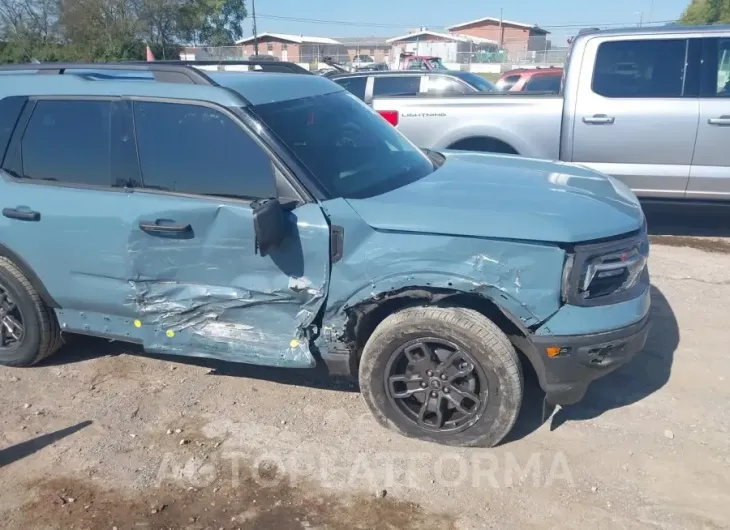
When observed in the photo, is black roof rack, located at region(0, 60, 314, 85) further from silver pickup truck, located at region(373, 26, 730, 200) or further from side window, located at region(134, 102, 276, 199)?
silver pickup truck, located at region(373, 26, 730, 200)

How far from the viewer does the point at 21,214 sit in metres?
4.24

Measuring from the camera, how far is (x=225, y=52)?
36.0 m

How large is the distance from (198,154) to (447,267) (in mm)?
1554

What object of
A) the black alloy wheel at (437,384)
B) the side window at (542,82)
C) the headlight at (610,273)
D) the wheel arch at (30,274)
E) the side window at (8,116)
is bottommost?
the black alloy wheel at (437,384)

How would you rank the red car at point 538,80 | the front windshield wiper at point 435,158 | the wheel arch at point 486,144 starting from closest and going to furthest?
1. the front windshield wiper at point 435,158
2. the wheel arch at point 486,144
3. the red car at point 538,80

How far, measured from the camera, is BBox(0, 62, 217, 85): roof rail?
13.0 ft

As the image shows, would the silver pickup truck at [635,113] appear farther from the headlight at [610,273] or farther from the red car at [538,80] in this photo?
the red car at [538,80]

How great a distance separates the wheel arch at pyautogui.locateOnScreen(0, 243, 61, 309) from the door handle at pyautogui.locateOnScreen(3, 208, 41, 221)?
0.22m

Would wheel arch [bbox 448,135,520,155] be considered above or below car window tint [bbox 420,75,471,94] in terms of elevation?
below

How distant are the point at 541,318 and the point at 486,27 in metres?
88.6

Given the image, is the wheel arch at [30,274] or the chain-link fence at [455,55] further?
the chain-link fence at [455,55]

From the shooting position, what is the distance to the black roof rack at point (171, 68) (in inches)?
157

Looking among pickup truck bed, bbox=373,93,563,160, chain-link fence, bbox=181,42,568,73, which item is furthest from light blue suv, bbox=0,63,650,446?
chain-link fence, bbox=181,42,568,73

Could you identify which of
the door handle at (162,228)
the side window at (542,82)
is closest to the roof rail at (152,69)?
the door handle at (162,228)
